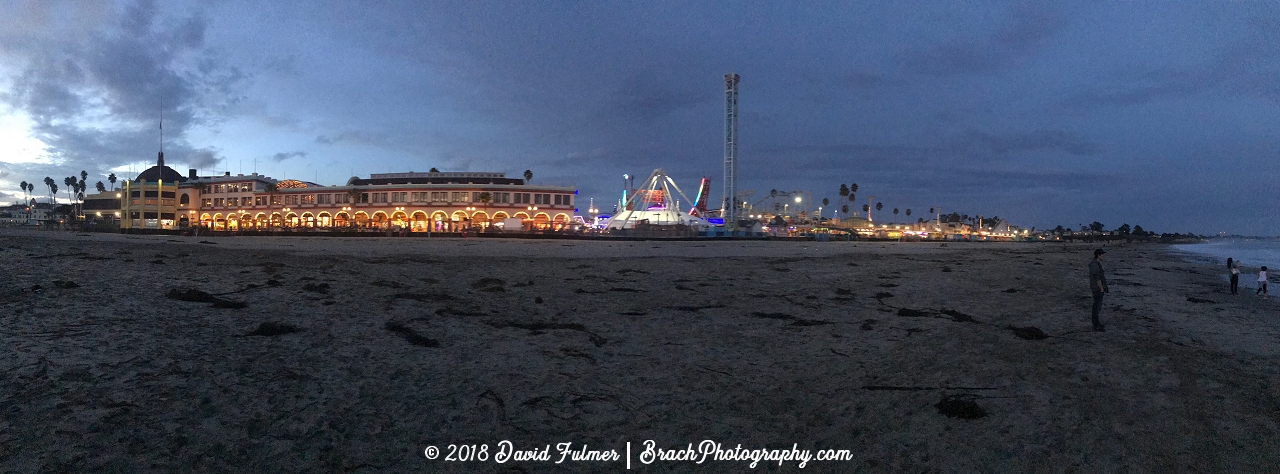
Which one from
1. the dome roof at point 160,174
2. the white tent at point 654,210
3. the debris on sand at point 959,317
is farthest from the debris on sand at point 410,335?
the dome roof at point 160,174

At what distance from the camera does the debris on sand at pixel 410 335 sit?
29.3 ft

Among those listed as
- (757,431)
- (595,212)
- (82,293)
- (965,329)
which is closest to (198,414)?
(757,431)

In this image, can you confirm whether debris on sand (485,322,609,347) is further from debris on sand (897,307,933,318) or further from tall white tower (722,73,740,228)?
tall white tower (722,73,740,228)

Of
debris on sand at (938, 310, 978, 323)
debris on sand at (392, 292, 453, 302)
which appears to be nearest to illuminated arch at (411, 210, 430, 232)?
debris on sand at (392, 292, 453, 302)

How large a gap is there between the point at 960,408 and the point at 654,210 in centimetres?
10286

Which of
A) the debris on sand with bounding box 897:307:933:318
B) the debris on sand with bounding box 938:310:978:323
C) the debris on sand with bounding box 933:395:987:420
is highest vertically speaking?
the debris on sand with bounding box 897:307:933:318

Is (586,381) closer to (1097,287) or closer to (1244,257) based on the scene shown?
(1097,287)

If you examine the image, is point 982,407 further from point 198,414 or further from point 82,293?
point 82,293

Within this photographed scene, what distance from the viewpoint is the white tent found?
103 metres

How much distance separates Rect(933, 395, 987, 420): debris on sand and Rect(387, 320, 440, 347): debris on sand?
753cm

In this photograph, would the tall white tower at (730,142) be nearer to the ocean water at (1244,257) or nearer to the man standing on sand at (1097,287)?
the ocean water at (1244,257)

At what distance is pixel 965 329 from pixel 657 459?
9.21m

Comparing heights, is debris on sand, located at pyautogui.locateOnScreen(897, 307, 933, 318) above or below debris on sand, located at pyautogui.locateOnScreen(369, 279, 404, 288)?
below

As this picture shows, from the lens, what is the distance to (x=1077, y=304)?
51.6 feet
